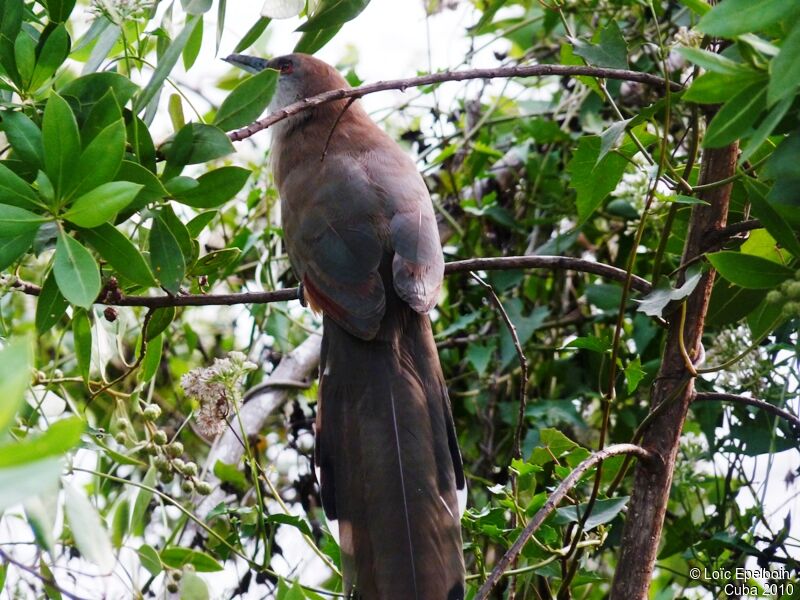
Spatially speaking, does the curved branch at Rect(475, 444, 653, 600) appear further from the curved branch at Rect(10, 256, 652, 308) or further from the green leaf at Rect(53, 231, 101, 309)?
the green leaf at Rect(53, 231, 101, 309)

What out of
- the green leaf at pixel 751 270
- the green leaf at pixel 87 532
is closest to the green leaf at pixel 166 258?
the green leaf at pixel 87 532

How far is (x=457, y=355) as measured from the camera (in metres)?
3.48

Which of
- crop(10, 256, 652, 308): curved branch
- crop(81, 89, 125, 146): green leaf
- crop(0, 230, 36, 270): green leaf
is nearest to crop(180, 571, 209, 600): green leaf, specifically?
crop(10, 256, 652, 308): curved branch

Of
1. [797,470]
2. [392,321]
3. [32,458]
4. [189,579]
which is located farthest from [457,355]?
[32,458]

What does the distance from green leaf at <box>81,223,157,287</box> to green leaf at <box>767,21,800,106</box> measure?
115 cm

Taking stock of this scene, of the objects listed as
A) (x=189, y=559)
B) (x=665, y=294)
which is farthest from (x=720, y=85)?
(x=189, y=559)

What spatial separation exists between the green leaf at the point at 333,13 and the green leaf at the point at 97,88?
15.5 inches

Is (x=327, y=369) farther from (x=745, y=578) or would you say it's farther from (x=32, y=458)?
(x=32, y=458)

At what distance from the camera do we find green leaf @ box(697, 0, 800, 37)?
1270 millimetres

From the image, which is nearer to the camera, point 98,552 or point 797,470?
point 98,552

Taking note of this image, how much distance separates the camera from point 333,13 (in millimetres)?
2043

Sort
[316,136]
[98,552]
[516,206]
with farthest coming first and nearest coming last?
[516,206], [316,136], [98,552]

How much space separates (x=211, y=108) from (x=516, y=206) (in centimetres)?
141

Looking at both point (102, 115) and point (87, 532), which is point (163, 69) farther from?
point (87, 532)
